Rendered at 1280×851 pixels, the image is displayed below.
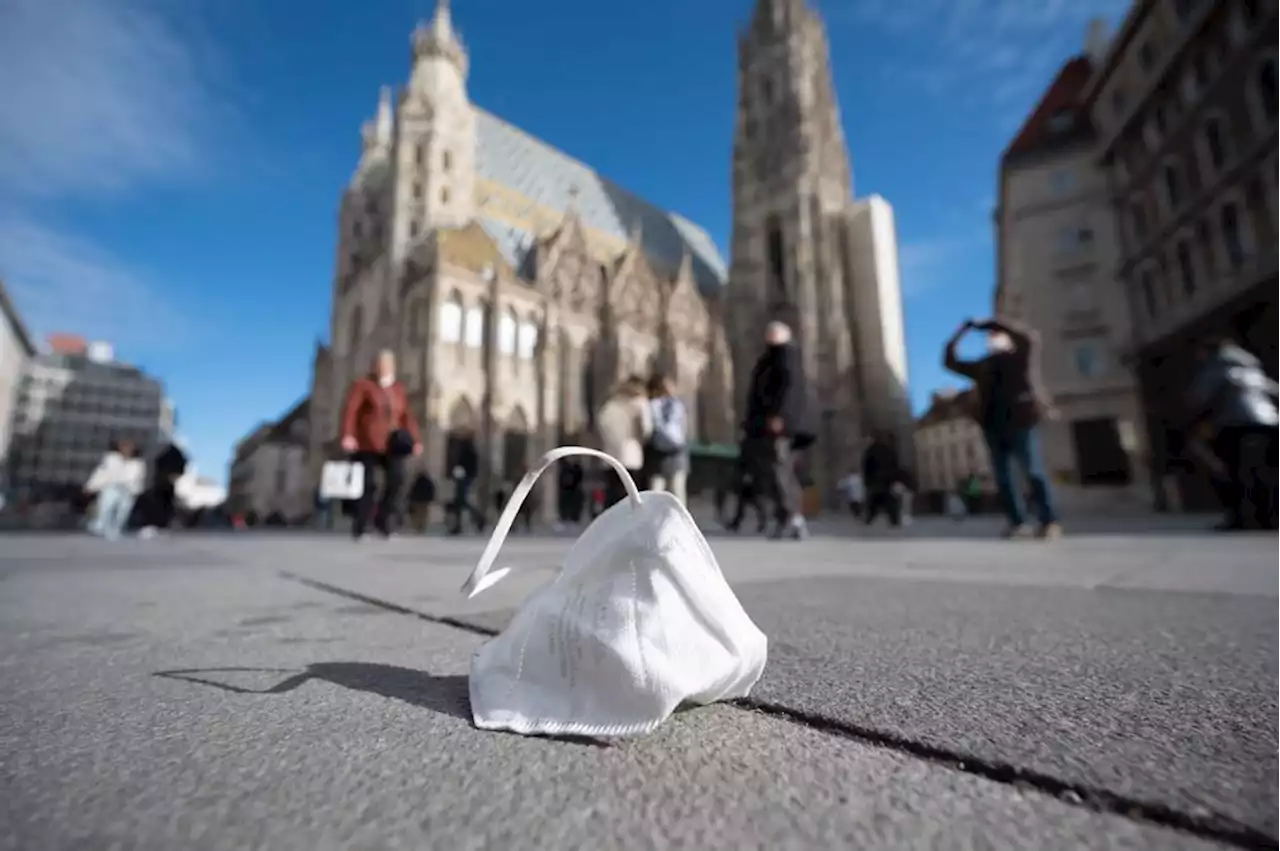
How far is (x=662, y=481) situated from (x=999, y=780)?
204 inches

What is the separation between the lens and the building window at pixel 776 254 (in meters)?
30.4

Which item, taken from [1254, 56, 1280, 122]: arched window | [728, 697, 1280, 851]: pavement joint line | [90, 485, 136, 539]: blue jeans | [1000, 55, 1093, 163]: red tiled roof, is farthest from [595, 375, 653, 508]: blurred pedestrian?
[1000, 55, 1093, 163]: red tiled roof

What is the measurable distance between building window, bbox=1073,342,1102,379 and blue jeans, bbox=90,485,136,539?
2291 cm

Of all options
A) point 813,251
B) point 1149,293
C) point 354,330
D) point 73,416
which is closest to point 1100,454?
point 1149,293

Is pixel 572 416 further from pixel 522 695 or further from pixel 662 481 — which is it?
pixel 522 695

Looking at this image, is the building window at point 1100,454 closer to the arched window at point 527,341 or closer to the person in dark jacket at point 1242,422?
the person in dark jacket at point 1242,422

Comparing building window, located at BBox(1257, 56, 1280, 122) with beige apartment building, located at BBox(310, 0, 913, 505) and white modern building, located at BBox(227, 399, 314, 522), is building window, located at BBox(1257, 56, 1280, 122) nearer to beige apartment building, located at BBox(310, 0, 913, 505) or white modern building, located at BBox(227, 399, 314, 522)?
beige apartment building, located at BBox(310, 0, 913, 505)

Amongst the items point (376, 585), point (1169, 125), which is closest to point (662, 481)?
point (376, 585)

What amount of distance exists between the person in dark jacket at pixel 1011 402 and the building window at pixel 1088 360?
664 inches

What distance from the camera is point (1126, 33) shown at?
1677 centimetres

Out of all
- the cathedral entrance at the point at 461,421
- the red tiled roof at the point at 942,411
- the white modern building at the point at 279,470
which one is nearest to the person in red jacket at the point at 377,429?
the cathedral entrance at the point at 461,421

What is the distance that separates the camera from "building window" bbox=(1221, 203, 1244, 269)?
12.7m

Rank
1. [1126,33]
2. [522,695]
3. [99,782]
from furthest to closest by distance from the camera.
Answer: [1126,33] → [522,695] → [99,782]

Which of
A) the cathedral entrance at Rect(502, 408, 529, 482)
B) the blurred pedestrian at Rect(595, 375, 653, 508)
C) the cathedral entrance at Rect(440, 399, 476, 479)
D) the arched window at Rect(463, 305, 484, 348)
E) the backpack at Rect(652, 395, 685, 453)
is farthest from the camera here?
the cathedral entrance at Rect(502, 408, 529, 482)
